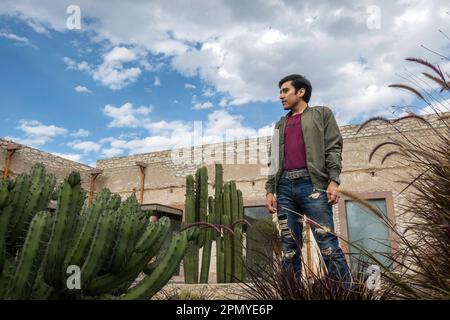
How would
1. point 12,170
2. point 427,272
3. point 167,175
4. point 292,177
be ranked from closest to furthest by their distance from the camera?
point 427,272
point 292,177
point 12,170
point 167,175

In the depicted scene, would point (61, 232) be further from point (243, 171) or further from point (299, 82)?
point (243, 171)

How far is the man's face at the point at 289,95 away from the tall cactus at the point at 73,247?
136cm

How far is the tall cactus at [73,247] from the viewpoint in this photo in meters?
1.72

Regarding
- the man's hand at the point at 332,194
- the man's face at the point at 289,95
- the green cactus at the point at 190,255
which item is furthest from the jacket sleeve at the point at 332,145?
the green cactus at the point at 190,255

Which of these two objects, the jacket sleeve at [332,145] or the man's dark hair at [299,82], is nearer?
the jacket sleeve at [332,145]

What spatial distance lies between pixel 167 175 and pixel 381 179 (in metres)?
6.96

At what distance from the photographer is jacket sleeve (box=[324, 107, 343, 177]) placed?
104 inches

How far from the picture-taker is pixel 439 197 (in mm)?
1533

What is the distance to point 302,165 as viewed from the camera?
2.73m

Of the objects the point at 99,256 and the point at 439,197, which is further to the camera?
the point at 99,256

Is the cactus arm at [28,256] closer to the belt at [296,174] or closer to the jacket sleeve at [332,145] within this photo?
the belt at [296,174]

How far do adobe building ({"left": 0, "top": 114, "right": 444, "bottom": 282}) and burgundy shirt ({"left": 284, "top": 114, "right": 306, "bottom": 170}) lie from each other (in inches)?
204
